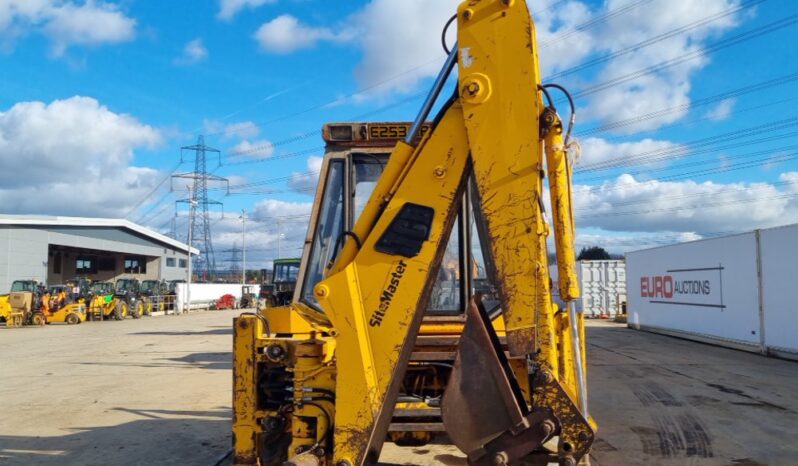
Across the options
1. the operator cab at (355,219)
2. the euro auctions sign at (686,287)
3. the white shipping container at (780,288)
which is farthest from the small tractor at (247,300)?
the operator cab at (355,219)

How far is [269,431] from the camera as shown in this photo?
4.36 metres

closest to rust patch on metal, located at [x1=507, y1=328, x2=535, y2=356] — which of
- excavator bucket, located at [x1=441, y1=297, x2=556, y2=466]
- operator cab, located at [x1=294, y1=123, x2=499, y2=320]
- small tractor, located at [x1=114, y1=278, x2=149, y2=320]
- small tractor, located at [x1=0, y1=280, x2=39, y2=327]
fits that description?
excavator bucket, located at [x1=441, y1=297, x2=556, y2=466]

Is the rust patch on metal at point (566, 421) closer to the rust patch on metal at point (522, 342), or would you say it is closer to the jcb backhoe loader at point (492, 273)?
the jcb backhoe loader at point (492, 273)

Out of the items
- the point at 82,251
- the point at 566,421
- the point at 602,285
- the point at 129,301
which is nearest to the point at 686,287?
the point at 602,285

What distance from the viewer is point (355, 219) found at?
5.27 m

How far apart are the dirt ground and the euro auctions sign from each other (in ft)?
5.60

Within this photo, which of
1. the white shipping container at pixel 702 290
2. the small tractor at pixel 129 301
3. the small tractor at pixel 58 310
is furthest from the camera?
the small tractor at pixel 129 301

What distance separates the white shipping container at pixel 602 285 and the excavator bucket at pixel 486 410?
27342 mm

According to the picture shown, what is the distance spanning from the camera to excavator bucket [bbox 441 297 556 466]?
128 inches

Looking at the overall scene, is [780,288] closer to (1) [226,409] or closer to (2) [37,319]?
(1) [226,409]

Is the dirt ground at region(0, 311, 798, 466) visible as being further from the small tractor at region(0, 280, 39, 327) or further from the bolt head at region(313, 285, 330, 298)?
the small tractor at region(0, 280, 39, 327)

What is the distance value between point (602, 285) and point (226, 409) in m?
25.1

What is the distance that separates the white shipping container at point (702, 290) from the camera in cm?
1534

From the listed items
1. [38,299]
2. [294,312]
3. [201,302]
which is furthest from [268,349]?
A: [201,302]
